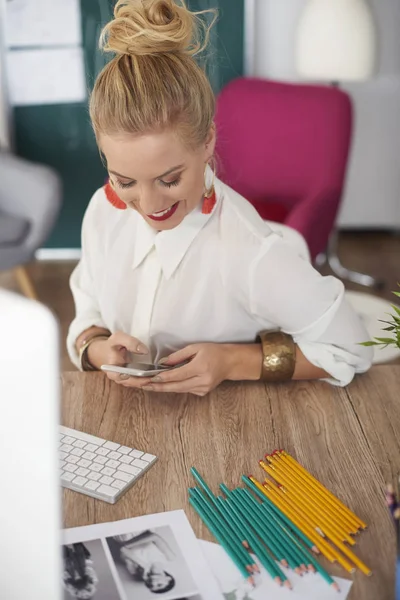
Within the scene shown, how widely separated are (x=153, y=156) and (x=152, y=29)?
0.19 meters

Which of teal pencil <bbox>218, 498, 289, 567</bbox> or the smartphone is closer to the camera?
teal pencil <bbox>218, 498, 289, 567</bbox>

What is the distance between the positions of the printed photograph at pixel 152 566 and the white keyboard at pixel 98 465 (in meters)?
0.09

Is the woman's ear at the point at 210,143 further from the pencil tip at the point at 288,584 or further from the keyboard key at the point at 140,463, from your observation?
the pencil tip at the point at 288,584

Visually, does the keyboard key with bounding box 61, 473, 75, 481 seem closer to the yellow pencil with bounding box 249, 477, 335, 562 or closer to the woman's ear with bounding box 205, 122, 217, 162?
the yellow pencil with bounding box 249, 477, 335, 562

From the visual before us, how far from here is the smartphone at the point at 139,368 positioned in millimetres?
1252

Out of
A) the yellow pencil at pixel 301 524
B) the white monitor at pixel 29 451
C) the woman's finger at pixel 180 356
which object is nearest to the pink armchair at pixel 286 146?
the woman's finger at pixel 180 356

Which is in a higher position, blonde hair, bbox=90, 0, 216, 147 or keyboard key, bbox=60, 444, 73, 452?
blonde hair, bbox=90, 0, 216, 147

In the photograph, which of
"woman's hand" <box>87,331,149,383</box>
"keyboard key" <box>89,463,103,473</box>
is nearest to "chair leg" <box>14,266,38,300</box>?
"woman's hand" <box>87,331,149,383</box>

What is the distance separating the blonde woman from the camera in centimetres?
121

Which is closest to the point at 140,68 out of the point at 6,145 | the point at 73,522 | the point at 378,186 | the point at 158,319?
the point at 158,319

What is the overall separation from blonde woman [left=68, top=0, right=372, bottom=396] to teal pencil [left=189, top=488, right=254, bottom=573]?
279 millimetres

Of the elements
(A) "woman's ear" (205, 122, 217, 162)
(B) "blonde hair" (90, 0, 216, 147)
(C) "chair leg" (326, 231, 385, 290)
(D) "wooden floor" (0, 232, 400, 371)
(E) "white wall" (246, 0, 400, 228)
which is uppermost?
(B) "blonde hair" (90, 0, 216, 147)

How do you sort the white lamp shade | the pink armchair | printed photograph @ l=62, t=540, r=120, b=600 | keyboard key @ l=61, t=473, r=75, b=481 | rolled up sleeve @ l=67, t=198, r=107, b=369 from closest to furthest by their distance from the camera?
1. printed photograph @ l=62, t=540, r=120, b=600
2. keyboard key @ l=61, t=473, r=75, b=481
3. rolled up sleeve @ l=67, t=198, r=107, b=369
4. the pink armchair
5. the white lamp shade

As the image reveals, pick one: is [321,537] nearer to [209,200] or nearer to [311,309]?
[311,309]
